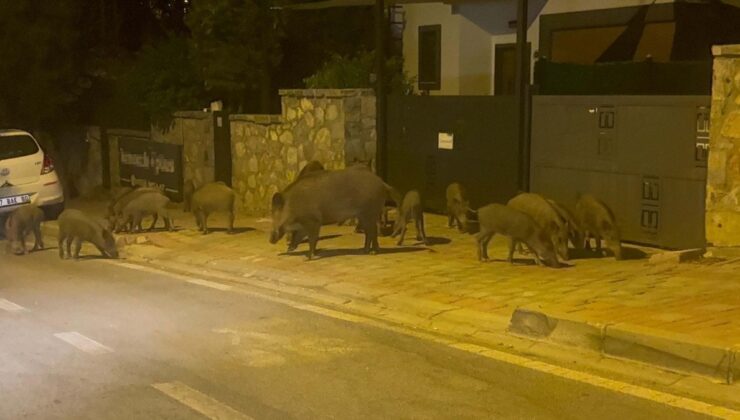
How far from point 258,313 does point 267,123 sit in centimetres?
727

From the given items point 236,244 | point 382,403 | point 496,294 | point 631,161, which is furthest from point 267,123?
point 382,403

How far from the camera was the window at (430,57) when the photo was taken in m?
19.2

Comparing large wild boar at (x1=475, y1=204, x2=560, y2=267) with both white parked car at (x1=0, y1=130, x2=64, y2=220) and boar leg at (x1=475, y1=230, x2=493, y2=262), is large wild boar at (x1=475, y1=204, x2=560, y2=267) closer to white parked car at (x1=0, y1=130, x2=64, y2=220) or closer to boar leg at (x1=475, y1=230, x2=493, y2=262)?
boar leg at (x1=475, y1=230, x2=493, y2=262)

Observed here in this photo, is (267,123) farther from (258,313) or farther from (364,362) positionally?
(364,362)

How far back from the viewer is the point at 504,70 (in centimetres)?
1859

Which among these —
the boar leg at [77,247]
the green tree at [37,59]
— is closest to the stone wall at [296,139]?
the boar leg at [77,247]

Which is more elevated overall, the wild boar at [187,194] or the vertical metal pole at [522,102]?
the vertical metal pole at [522,102]

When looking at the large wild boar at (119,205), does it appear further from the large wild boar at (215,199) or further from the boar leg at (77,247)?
the boar leg at (77,247)

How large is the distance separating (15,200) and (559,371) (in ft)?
37.3

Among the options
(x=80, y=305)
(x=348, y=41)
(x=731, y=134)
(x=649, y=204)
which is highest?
(x=348, y=41)

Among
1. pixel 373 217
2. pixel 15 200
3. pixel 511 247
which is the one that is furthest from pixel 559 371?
pixel 15 200

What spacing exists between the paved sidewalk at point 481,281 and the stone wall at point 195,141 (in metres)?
4.49

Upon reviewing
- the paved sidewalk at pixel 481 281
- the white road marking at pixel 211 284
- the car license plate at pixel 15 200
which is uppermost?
the car license plate at pixel 15 200

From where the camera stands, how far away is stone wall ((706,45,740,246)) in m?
9.88
